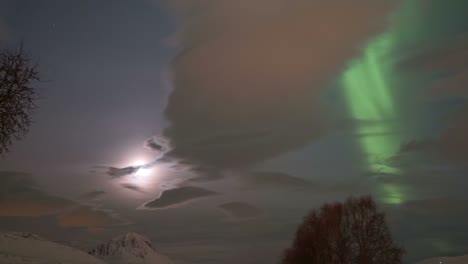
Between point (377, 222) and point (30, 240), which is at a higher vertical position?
point (30, 240)

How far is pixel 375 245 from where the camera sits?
52625 millimetres

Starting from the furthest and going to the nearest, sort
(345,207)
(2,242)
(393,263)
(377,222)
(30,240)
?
1. (30,240)
2. (2,242)
3. (345,207)
4. (377,222)
5. (393,263)

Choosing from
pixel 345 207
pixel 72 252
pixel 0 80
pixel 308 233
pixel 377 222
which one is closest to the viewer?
pixel 0 80

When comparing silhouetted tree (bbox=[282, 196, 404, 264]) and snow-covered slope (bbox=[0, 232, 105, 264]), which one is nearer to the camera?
silhouetted tree (bbox=[282, 196, 404, 264])

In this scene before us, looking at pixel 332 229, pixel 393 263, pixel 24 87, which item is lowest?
pixel 393 263

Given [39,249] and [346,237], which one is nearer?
[346,237]

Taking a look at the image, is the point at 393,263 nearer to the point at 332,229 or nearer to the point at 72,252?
the point at 332,229

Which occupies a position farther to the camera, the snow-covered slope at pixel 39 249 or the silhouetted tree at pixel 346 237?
the snow-covered slope at pixel 39 249

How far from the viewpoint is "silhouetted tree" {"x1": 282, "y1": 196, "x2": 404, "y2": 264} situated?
5215cm

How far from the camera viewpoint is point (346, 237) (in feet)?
186

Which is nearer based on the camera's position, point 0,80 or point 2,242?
point 0,80

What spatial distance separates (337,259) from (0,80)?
4703 centimetres

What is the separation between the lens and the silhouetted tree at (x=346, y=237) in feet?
171

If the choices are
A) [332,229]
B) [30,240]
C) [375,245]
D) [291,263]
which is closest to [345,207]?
[332,229]
